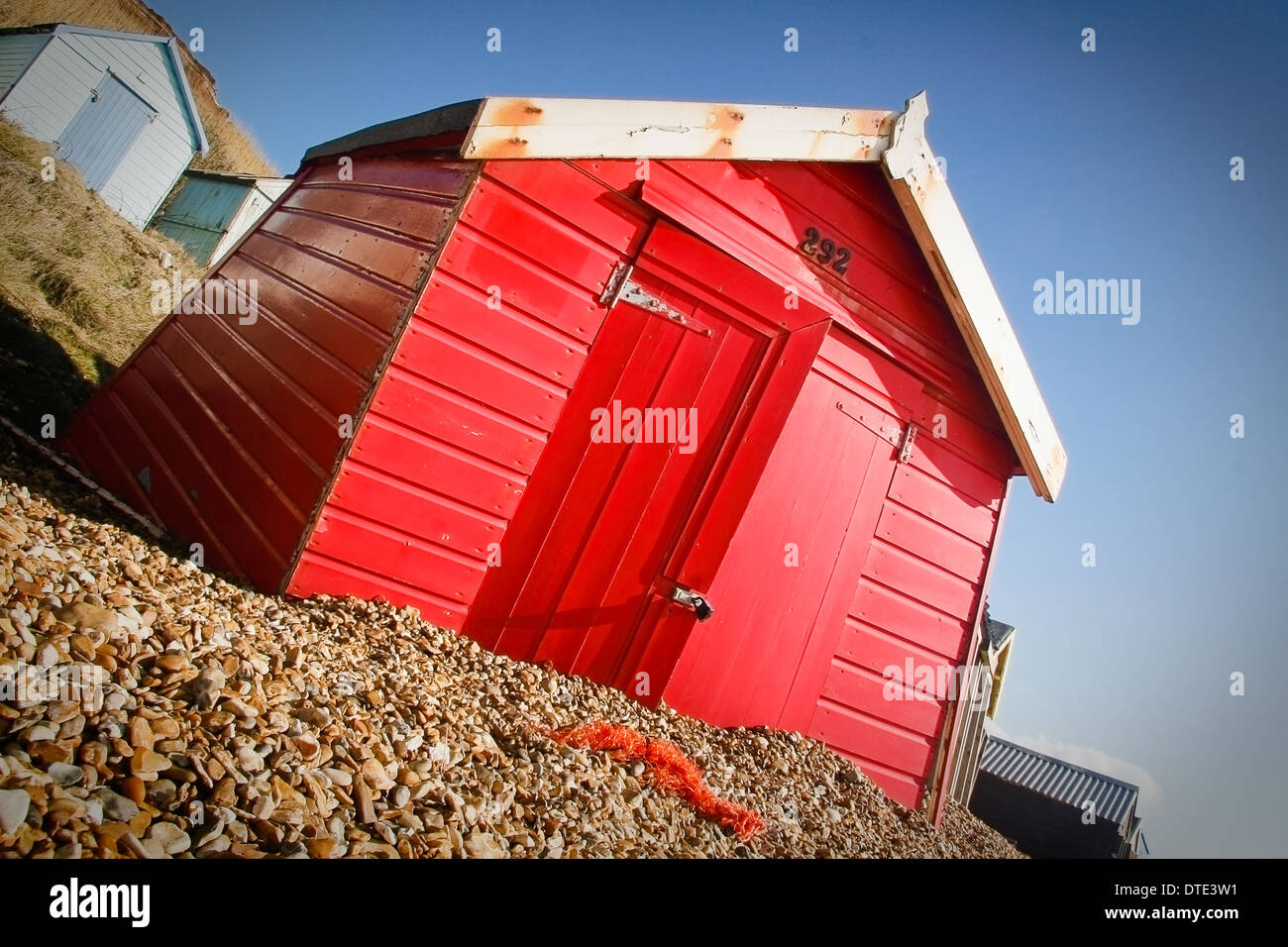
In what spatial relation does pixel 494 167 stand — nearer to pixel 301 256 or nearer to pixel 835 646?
pixel 301 256

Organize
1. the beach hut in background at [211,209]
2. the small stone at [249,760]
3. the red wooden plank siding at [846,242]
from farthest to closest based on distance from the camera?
the beach hut in background at [211,209] → the red wooden plank siding at [846,242] → the small stone at [249,760]

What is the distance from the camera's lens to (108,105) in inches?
650

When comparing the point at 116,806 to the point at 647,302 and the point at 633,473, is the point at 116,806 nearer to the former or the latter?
the point at 633,473

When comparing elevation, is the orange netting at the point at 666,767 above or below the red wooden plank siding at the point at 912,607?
below

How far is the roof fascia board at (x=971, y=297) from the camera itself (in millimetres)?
4586

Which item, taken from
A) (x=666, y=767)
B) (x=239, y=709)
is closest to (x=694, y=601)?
(x=666, y=767)

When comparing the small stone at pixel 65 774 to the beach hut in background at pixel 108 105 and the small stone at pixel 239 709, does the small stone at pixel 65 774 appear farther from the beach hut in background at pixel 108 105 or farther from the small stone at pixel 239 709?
the beach hut in background at pixel 108 105

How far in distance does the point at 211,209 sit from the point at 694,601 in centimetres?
2363

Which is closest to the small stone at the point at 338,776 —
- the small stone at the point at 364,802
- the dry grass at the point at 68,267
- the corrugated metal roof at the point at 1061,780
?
the small stone at the point at 364,802

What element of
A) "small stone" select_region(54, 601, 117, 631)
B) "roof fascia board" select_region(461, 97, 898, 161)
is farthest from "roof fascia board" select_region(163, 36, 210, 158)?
"small stone" select_region(54, 601, 117, 631)

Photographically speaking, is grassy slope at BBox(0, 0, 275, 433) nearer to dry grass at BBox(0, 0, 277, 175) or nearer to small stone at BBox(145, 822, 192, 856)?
small stone at BBox(145, 822, 192, 856)

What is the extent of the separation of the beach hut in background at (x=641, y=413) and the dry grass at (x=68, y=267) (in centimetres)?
392

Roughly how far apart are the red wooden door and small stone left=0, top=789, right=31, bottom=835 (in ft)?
8.68

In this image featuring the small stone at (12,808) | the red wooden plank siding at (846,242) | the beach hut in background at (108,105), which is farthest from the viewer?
the beach hut in background at (108,105)
